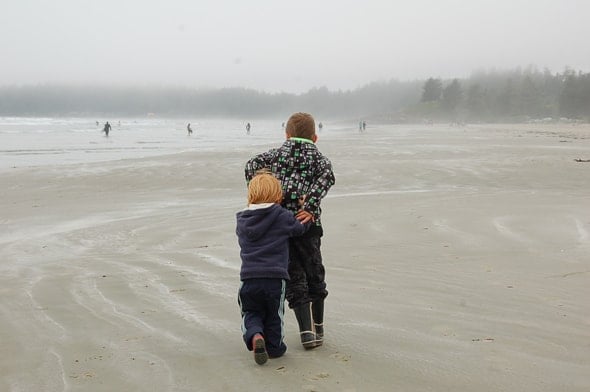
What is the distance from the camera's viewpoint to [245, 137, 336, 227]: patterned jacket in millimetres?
3893

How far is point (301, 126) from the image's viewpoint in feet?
13.0

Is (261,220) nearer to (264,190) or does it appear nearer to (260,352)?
(264,190)

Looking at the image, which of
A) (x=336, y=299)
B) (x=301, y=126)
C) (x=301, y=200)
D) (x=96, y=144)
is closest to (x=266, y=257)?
(x=301, y=200)

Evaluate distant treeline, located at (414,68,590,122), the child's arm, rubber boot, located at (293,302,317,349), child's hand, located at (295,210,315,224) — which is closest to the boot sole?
rubber boot, located at (293,302,317,349)

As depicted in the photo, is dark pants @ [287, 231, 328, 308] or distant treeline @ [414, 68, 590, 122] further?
distant treeline @ [414, 68, 590, 122]

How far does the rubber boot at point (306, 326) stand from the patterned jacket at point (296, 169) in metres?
0.59

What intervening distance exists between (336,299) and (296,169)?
66.5 inches

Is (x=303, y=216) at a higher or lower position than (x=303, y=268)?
higher

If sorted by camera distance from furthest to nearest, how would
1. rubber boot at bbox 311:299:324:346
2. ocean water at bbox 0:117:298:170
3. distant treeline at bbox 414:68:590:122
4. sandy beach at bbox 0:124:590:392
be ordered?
distant treeline at bbox 414:68:590:122 → ocean water at bbox 0:117:298:170 → rubber boot at bbox 311:299:324:346 → sandy beach at bbox 0:124:590:392

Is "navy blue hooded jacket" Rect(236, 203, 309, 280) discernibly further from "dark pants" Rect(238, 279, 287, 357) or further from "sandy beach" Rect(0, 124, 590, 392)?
"sandy beach" Rect(0, 124, 590, 392)

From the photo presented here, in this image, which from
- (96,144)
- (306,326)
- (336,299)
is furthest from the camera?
(96,144)

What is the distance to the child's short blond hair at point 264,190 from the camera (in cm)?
368

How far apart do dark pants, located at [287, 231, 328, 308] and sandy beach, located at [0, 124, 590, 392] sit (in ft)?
1.24

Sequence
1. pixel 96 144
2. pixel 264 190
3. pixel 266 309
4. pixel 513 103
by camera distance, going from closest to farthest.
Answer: pixel 264 190 < pixel 266 309 < pixel 96 144 < pixel 513 103
